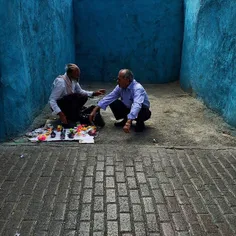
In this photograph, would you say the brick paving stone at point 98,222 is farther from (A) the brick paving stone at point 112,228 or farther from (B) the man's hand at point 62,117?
(B) the man's hand at point 62,117

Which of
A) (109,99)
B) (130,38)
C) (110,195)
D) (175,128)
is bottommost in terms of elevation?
(175,128)

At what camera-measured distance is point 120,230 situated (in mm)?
2498

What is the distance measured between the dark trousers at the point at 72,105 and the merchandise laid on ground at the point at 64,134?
286 millimetres

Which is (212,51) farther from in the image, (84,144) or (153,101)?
(84,144)

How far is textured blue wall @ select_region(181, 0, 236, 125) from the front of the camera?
4.96 meters

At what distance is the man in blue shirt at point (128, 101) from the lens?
4.48 m

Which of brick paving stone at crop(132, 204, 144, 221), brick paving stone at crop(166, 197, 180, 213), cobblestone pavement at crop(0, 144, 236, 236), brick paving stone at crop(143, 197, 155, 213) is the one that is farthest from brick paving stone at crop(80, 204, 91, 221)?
brick paving stone at crop(166, 197, 180, 213)

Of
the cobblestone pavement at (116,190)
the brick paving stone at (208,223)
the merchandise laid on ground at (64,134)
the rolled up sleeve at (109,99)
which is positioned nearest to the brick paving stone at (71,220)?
the cobblestone pavement at (116,190)

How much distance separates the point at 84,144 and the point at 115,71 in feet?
17.3

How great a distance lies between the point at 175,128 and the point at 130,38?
4.72 m

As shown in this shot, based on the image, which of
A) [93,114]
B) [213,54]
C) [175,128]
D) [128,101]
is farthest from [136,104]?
[213,54]

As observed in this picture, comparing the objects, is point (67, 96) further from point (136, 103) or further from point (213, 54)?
point (213, 54)

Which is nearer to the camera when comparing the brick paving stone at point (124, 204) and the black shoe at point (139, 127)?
the brick paving stone at point (124, 204)

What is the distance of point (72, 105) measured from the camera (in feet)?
16.0
